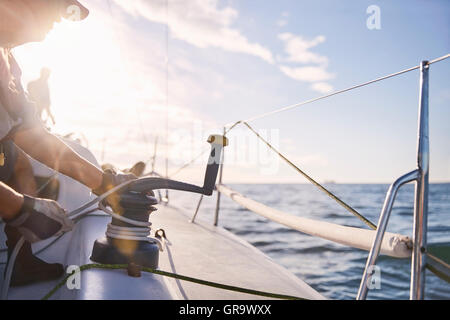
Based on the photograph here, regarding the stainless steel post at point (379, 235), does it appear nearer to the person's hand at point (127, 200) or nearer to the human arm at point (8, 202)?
the person's hand at point (127, 200)

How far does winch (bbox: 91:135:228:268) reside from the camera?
1.06m

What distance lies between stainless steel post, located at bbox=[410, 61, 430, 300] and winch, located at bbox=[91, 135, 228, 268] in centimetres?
54

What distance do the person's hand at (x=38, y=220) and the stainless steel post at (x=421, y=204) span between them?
0.93 m

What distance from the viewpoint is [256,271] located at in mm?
1757

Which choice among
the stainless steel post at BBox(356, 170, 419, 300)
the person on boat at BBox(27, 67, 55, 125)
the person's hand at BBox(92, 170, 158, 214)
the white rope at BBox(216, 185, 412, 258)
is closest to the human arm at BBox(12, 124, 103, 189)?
the person's hand at BBox(92, 170, 158, 214)

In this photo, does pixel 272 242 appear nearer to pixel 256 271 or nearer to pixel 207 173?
pixel 256 271

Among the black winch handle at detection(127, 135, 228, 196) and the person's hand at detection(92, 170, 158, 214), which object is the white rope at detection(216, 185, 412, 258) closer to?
the black winch handle at detection(127, 135, 228, 196)

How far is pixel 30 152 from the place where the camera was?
136 cm

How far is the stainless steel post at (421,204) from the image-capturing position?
856mm

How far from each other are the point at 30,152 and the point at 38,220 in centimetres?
54

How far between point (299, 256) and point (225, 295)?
5.52m

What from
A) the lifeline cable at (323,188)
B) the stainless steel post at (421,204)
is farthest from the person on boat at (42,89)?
the stainless steel post at (421,204)

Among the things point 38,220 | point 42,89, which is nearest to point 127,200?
point 38,220
